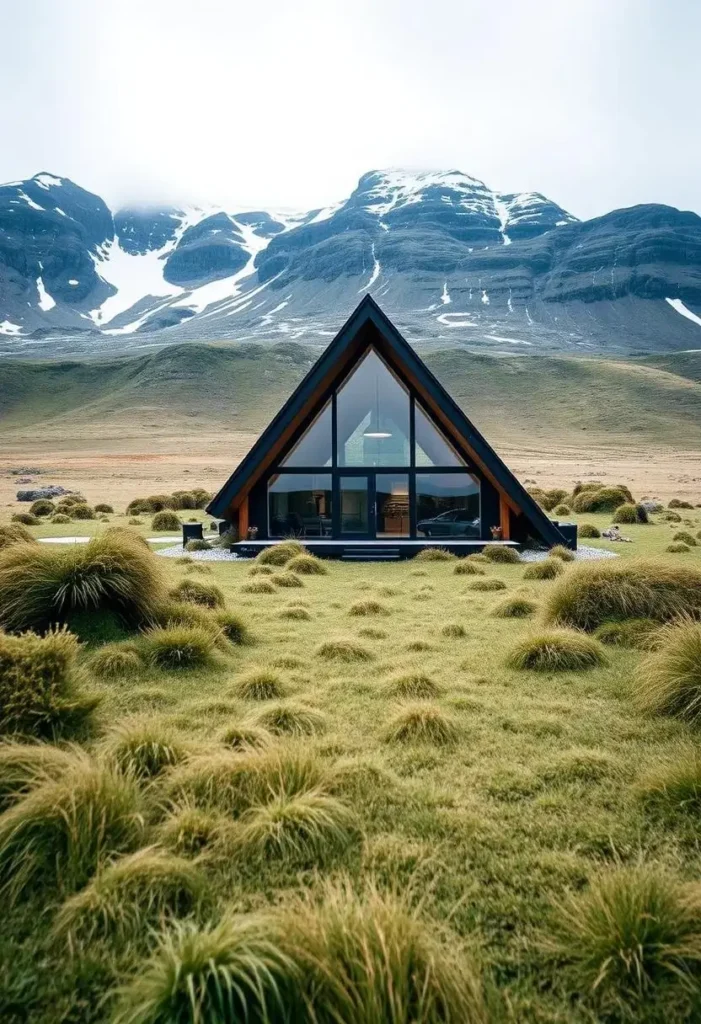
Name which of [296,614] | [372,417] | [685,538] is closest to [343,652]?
[296,614]

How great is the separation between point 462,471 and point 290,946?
633 inches

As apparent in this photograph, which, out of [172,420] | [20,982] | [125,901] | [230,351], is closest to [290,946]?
[125,901]

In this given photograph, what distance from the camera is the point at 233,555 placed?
1789cm

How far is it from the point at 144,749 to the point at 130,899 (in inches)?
63.4

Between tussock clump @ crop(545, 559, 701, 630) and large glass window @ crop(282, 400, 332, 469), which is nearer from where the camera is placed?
tussock clump @ crop(545, 559, 701, 630)

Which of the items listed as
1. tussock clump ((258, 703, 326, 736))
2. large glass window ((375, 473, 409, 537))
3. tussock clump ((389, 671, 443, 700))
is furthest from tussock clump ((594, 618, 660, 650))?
large glass window ((375, 473, 409, 537))

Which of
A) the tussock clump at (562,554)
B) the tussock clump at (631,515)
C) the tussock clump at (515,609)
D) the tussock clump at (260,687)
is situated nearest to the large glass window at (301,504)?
the tussock clump at (562,554)

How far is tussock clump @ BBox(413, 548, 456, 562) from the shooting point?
17.3 metres

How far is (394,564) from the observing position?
55.8ft

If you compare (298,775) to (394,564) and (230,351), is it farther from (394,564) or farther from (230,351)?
(230,351)

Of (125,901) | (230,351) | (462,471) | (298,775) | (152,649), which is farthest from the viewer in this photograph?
(230,351)

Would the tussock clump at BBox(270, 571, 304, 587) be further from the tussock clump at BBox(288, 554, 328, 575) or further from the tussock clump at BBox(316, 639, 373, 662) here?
the tussock clump at BBox(316, 639, 373, 662)

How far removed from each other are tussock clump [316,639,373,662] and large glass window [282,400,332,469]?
34.8ft

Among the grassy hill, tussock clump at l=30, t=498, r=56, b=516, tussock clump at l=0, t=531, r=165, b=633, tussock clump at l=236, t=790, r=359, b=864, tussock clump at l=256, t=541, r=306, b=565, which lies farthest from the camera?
the grassy hill
